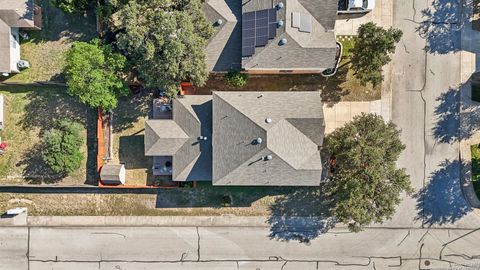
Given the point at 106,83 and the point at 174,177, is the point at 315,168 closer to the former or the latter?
the point at 174,177

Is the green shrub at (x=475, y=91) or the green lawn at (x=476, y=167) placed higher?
the green shrub at (x=475, y=91)

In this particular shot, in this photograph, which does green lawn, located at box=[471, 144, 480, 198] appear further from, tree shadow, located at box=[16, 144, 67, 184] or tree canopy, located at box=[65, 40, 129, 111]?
tree shadow, located at box=[16, 144, 67, 184]

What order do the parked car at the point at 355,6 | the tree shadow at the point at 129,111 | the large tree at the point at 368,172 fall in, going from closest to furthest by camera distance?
the large tree at the point at 368,172 → the parked car at the point at 355,6 → the tree shadow at the point at 129,111

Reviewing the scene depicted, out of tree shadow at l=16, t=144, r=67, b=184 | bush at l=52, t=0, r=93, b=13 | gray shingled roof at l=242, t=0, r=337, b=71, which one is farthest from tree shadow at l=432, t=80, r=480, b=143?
tree shadow at l=16, t=144, r=67, b=184

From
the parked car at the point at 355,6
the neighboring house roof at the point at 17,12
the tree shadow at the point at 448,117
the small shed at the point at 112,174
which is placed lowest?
the small shed at the point at 112,174

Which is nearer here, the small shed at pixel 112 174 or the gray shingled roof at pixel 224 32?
the gray shingled roof at pixel 224 32

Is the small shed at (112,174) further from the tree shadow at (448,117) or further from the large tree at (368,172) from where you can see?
the tree shadow at (448,117)

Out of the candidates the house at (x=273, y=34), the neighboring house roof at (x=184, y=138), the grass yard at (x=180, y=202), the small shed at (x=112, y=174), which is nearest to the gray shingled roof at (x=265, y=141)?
the neighboring house roof at (x=184, y=138)
